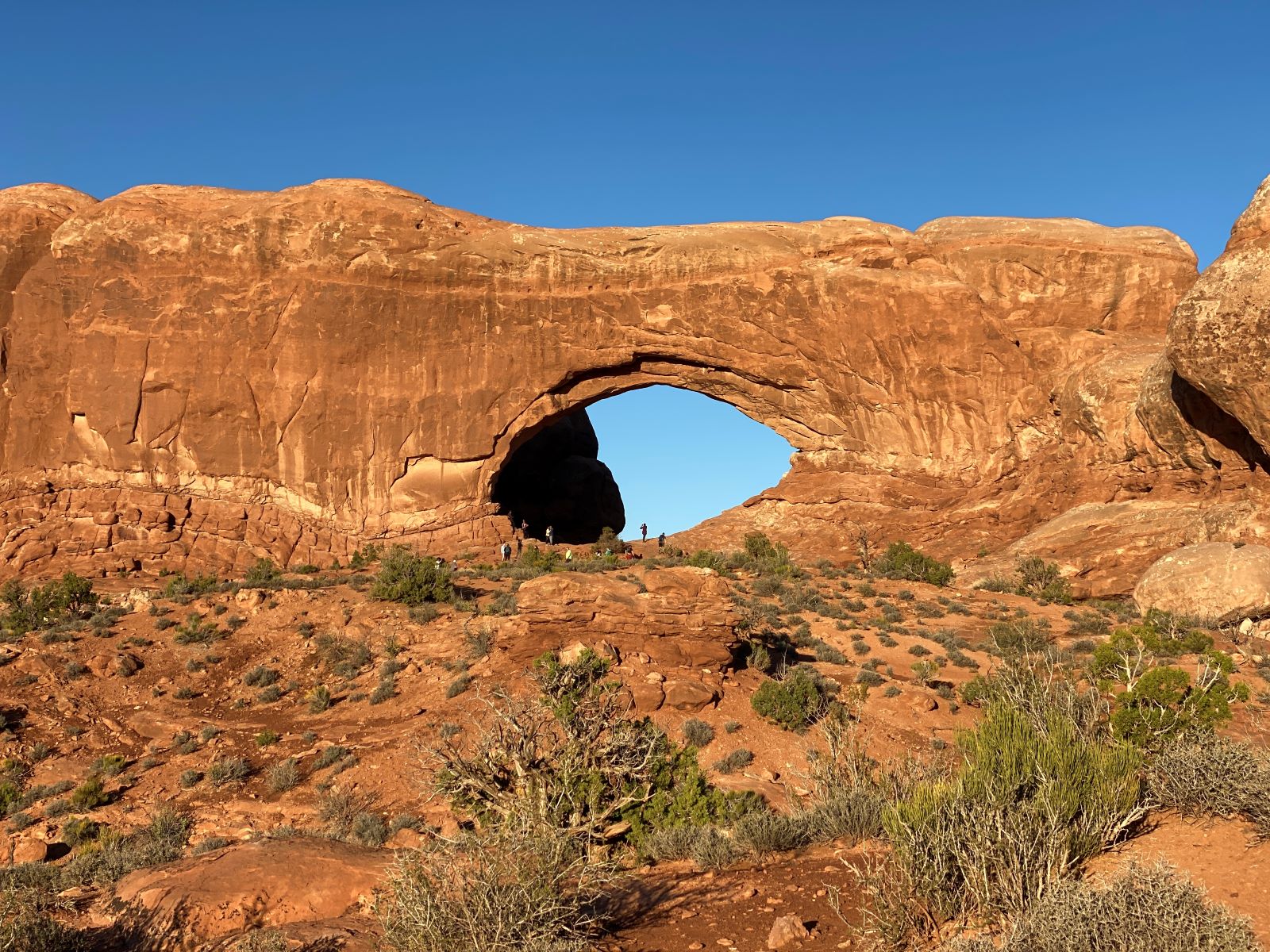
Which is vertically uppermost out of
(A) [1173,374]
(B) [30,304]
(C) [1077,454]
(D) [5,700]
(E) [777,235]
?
(E) [777,235]

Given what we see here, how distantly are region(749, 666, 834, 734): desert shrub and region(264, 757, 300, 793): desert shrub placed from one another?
22.3ft

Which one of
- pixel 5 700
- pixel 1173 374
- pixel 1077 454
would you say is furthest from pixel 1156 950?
pixel 1077 454

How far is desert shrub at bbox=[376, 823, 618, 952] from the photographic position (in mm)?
5785

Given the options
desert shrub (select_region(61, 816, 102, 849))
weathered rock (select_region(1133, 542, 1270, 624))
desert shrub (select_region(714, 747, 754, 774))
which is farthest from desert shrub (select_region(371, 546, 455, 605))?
weathered rock (select_region(1133, 542, 1270, 624))

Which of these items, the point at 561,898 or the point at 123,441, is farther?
the point at 123,441

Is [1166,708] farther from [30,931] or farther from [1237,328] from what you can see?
[1237,328]

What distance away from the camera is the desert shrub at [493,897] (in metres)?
5.79

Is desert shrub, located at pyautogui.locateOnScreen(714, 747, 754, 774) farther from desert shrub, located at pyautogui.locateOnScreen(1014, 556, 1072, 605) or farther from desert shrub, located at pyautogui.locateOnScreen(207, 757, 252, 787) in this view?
desert shrub, located at pyautogui.locateOnScreen(1014, 556, 1072, 605)

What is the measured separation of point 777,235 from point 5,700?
27212 mm

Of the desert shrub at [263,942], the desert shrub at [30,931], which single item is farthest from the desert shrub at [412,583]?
the desert shrub at [263,942]

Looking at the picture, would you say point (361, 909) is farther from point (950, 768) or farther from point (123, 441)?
point (123, 441)

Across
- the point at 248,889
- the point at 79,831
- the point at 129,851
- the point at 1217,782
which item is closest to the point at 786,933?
the point at 1217,782

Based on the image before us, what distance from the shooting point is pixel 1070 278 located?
112ft

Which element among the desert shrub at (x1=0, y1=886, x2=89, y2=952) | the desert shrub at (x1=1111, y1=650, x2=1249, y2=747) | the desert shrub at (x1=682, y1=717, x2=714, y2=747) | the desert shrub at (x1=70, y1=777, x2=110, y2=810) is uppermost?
the desert shrub at (x1=1111, y1=650, x2=1249, y2=747)
